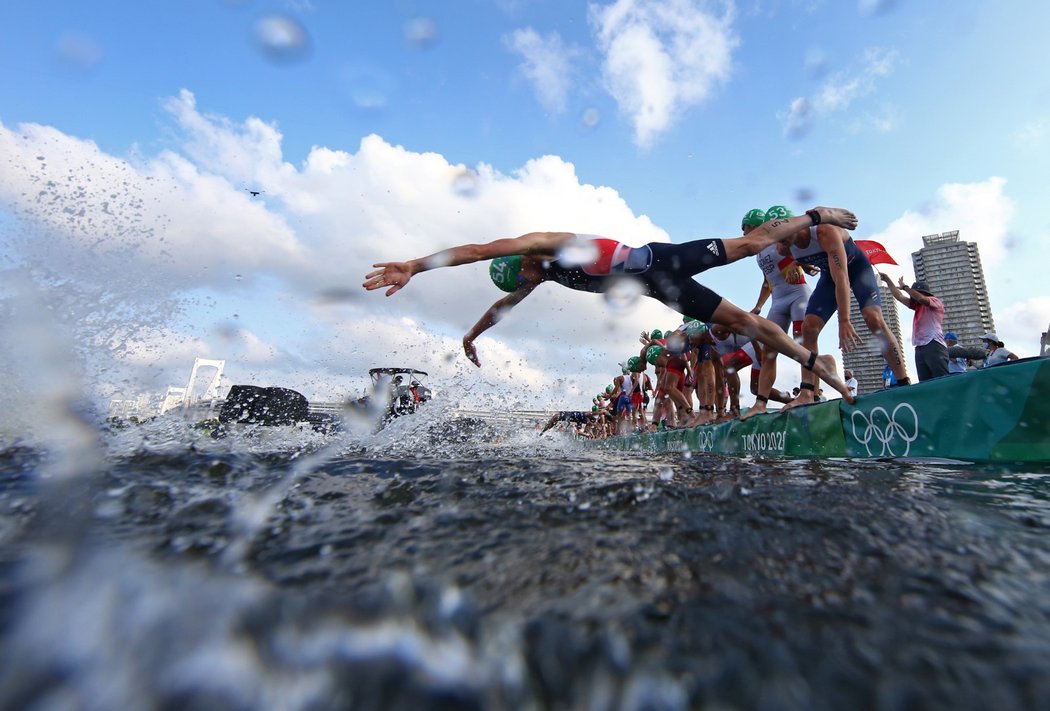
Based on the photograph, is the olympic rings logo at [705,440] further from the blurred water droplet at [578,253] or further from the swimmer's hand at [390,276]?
the swimmer's hand at [390,276]

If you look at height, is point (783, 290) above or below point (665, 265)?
above

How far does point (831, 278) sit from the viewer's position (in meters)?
4.11

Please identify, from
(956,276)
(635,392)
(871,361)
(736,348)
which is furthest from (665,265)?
(956,276)

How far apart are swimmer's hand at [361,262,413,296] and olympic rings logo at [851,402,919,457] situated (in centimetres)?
305

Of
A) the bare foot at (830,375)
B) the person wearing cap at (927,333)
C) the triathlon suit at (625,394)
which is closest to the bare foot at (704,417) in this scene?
the person wearing cap at (927,333)

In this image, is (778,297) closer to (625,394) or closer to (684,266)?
(684,266)

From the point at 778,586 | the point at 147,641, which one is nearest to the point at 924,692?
the point at 778,586

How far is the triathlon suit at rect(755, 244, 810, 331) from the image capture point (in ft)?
15.7

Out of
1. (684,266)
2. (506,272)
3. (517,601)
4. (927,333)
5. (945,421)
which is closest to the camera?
(517,601)

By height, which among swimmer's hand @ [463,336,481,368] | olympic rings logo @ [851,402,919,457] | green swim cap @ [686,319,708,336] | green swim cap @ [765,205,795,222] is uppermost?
green swim cap @ [765,205,795,222]

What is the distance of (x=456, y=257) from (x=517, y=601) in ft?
8.09

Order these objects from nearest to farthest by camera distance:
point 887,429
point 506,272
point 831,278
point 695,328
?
point 887,429 < point 506,272 < point 831,278 < point 695,328

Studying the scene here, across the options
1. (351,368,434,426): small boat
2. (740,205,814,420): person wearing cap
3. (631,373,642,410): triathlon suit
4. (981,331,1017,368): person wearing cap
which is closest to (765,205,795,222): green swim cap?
(740,205,814,420): person wearing cap

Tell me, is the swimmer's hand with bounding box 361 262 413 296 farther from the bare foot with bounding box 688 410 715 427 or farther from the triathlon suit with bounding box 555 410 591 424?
the triathlon suit with bounding box 555 410 591 424
